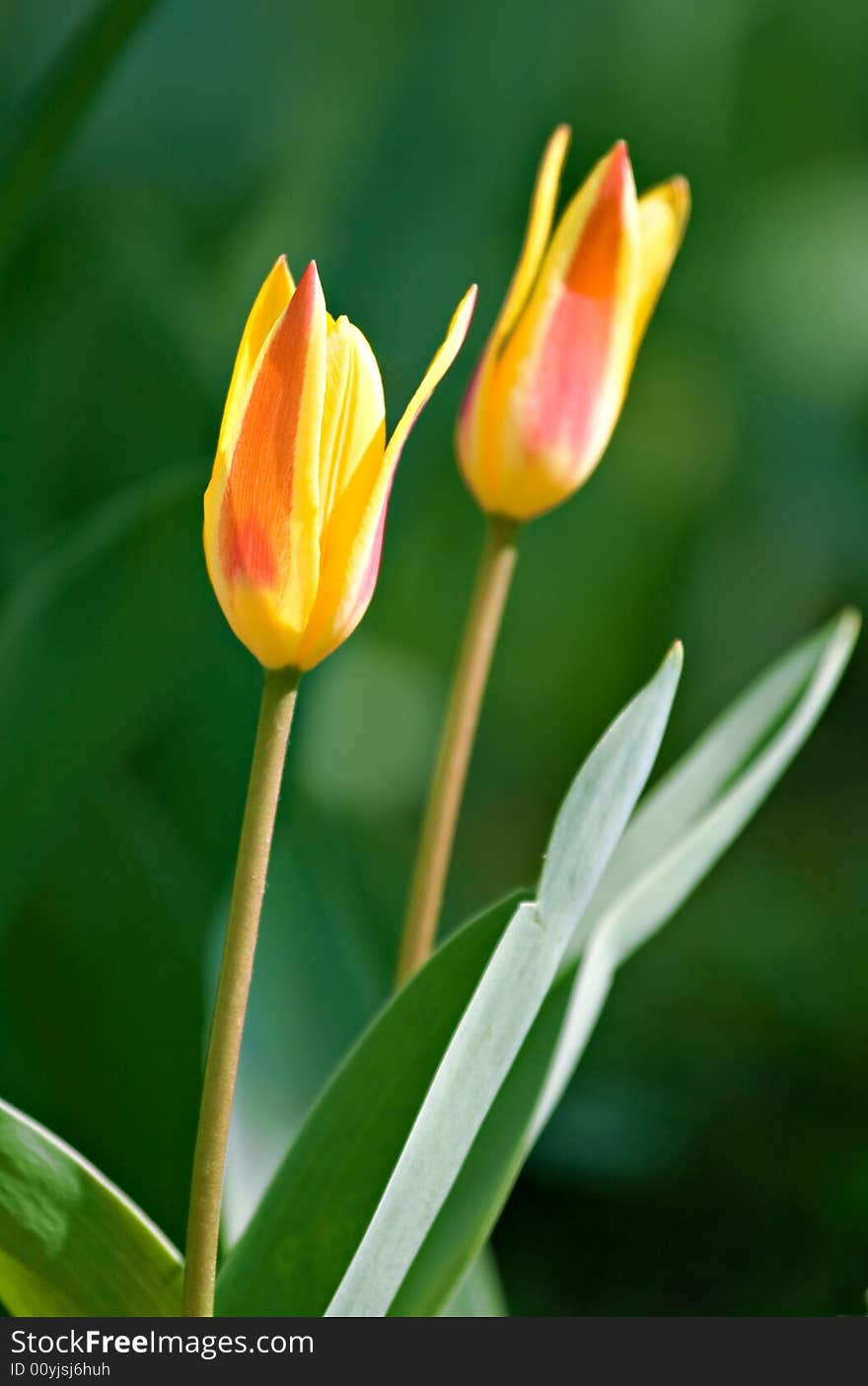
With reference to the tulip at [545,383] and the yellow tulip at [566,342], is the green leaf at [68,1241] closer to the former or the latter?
the tulip at [545,383]

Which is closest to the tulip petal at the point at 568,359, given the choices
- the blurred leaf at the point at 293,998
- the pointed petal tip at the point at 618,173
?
the pointed petal tip at the point at 618,173

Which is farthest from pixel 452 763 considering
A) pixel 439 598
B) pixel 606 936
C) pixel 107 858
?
pixel 439 598

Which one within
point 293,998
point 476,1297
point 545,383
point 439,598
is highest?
point 439,598

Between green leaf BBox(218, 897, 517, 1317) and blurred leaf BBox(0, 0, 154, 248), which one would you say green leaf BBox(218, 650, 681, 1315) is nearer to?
green leaf BBox(218, 897, 517, 1317)

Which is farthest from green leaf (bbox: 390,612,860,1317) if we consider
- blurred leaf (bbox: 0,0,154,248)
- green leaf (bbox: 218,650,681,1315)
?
blurred leaf (bbox: 0,0,154,248)

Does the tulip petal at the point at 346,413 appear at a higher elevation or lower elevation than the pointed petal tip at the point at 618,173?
lower

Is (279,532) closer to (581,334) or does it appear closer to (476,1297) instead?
(581,334)

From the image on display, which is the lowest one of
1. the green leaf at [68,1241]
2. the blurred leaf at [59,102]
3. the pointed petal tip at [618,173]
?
the green leaf at [68,1241]
